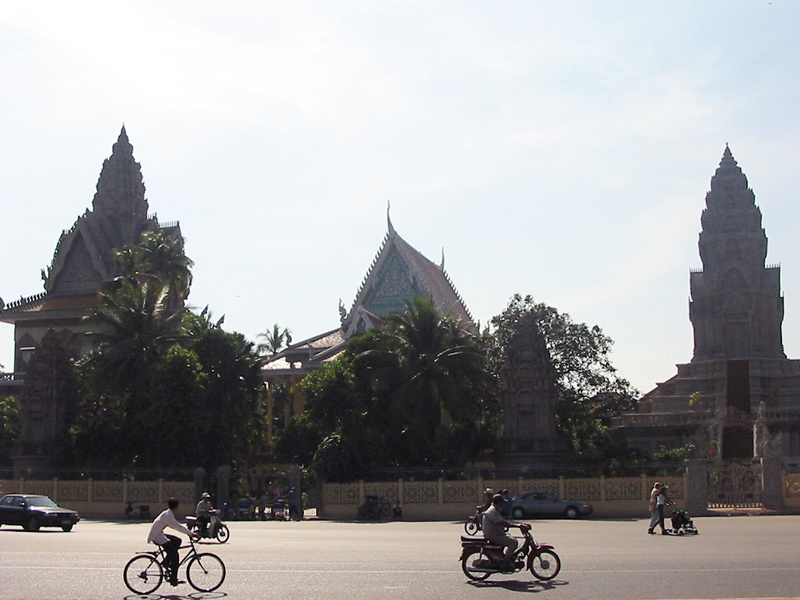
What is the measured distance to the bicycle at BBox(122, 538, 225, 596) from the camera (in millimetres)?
12664

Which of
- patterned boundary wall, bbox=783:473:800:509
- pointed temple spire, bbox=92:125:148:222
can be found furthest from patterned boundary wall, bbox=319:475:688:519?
pointed temple spire, bbox=92:125:148:222

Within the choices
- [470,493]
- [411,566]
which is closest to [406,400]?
[470,493]

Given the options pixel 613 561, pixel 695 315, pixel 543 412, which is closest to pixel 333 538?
pixel 613 561

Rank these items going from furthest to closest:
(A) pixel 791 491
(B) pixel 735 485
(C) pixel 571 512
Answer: (B) pixel 735 485
(A) pixel 791 491
(C) pixel 571 512

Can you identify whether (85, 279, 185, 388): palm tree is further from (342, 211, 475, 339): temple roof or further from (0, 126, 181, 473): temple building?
(342, 211, 475, 339): temple roof

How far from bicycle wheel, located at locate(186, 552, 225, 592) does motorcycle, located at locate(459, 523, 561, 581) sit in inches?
115

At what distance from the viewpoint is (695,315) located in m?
68.4

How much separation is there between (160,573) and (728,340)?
58296 millimetres

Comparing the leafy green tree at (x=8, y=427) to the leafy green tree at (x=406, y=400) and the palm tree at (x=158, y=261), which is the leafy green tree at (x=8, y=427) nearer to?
the palm tree at (x=158, y=261)

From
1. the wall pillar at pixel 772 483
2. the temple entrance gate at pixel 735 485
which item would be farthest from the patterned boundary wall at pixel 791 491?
the temple entrance gate at pixel 735 485

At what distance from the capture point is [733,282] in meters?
67.9

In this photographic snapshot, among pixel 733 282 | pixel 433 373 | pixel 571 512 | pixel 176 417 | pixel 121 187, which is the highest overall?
pixel 121 187

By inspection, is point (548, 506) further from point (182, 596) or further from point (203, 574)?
point (182, 596)

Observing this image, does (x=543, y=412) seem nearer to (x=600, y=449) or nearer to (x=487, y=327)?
(x=600, y=449)
